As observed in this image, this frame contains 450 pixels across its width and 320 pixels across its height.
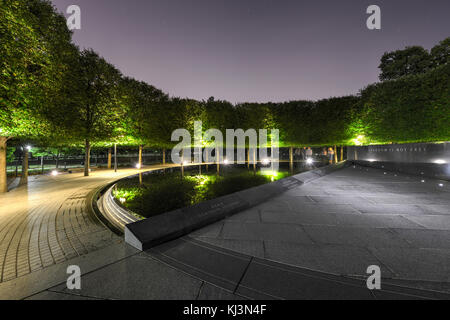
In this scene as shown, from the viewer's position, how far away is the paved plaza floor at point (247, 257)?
2402 mm

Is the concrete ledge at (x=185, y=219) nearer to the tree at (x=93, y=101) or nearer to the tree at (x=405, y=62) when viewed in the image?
the tree at (x=93, y=101)

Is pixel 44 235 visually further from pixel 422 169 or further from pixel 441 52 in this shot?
pixel 441 52

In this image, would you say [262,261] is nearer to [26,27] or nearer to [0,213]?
[0,213]

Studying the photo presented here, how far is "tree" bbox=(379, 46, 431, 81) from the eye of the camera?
26789 millimetres

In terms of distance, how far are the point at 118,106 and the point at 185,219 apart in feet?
57.6

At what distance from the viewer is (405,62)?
1133 inches

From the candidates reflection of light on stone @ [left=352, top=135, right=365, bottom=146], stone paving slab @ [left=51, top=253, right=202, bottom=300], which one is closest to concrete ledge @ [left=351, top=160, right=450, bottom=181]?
reflection of light on stone @ [left=352, top=135, right=365, bottom=146]

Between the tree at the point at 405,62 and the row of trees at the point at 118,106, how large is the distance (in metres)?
1.08

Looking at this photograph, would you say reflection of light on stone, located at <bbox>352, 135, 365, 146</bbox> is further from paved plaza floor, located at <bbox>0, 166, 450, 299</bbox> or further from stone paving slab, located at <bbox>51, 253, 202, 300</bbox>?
stone paving slab, located at <bbox>51, 253, 202, 300</bbox>

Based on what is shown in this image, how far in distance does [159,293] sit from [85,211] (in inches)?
209

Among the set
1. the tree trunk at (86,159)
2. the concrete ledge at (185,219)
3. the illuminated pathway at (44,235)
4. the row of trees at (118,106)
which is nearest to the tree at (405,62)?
the row of trees at (118,106)

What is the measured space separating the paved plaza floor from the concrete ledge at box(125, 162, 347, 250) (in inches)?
7.6
